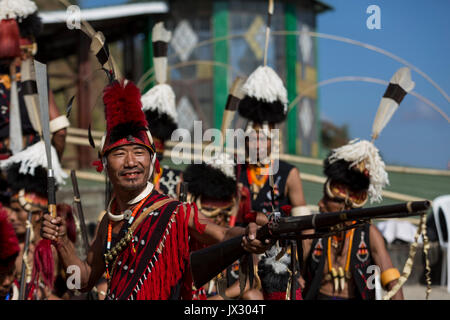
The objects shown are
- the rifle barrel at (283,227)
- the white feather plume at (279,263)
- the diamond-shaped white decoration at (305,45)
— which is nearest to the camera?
the rifle barrel at (283,227)

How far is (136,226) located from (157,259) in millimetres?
225

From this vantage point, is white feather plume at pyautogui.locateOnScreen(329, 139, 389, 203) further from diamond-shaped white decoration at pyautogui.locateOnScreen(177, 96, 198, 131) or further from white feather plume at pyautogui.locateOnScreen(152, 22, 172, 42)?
diamond-shaped white decoration at pyautogui.locateOnScreen(177, 96, 198, 131)

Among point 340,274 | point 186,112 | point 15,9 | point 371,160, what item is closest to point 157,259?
point 340,274

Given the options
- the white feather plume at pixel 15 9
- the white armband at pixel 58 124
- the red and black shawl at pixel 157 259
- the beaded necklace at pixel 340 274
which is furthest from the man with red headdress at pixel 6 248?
the white feather plume at pixel 15 9

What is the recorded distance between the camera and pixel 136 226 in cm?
332

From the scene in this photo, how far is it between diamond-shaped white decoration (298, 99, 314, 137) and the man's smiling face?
1192 cm

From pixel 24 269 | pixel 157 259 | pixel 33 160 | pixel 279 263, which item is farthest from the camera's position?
pixel 33 160

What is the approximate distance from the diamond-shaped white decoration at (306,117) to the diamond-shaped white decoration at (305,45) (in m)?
1.11

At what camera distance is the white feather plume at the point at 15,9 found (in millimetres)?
5761

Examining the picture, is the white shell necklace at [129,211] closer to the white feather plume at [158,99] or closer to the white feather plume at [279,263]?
the white feather plume at [279,263]

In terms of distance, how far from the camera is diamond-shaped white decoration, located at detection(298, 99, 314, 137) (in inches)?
599

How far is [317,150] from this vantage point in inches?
627

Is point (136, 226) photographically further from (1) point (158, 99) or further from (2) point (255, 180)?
(1) point (158, 99)
